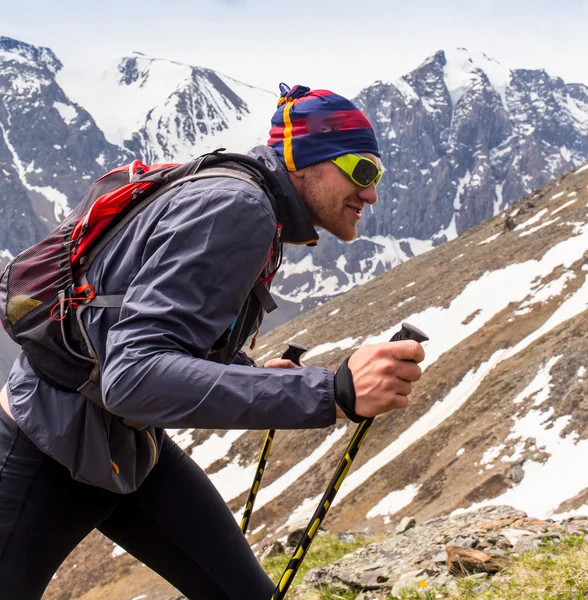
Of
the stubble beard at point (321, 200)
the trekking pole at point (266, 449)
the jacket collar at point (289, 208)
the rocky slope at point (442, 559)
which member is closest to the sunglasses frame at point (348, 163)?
the stubble beard at point (321, 200)

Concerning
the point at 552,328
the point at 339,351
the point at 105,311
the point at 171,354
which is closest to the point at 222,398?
the point at 171,354

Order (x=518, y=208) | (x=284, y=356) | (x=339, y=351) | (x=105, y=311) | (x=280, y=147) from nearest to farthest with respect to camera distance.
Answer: (x=105, y=311) → (x=280, y=147) → (x=284, y=356) → (x=339, y=351) → (x=518, y=208)

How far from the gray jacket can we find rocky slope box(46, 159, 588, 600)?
1763 cm

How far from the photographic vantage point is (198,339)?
10.2 feet

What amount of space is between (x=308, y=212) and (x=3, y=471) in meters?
2.42

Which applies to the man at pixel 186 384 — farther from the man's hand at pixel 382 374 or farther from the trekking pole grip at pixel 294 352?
the trekking pole grip at pixel 294 352

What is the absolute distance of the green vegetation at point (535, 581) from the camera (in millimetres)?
4305

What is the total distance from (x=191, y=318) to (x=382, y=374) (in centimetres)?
93

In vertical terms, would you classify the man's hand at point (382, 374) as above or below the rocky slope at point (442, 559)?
above

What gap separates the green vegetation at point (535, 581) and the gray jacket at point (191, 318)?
238 cm

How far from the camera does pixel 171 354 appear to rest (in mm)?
2939

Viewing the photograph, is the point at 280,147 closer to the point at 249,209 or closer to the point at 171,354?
the point at 249,209

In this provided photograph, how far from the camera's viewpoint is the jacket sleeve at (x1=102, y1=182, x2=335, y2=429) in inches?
115

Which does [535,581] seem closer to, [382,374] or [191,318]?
[382,374]
